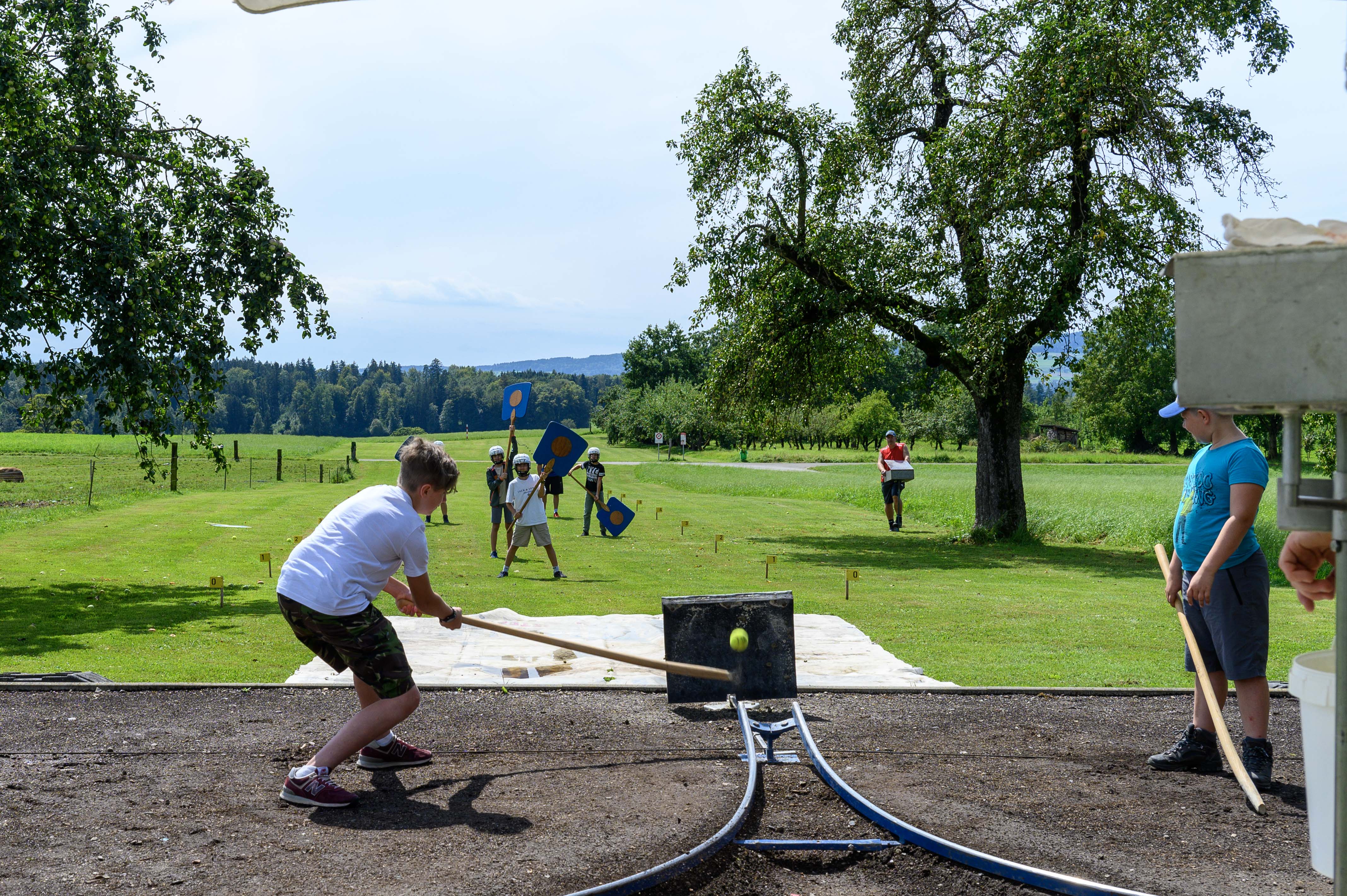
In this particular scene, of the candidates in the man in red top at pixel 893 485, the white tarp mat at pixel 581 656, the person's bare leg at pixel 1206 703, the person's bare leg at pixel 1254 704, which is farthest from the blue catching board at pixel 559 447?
the person's bare leg at pixel 1254 704

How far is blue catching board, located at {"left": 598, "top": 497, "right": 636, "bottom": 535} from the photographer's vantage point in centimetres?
1941

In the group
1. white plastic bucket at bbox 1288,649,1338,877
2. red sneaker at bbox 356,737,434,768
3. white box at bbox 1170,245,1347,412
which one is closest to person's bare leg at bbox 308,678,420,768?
red sneaker at bbox 356,737,434,768

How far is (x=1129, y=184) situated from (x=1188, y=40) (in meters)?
3.14

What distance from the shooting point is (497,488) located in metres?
16.9

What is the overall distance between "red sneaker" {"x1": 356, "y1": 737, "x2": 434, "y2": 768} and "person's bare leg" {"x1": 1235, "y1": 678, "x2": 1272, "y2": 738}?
13.9 ft

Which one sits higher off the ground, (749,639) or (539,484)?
(539,484)

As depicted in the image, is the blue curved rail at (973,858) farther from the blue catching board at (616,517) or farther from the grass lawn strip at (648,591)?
the blue catching board at (616,517)

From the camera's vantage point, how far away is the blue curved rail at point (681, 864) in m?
3.86

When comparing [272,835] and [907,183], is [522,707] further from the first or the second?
[907,183]

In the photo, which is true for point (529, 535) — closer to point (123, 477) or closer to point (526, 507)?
point (526, 507)

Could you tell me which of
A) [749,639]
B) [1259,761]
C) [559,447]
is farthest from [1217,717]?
[559,447]

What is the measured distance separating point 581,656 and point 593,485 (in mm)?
12022

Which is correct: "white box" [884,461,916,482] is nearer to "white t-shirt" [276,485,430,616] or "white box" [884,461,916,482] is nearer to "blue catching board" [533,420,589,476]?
A: "blue catching board" [533,420,589,476]

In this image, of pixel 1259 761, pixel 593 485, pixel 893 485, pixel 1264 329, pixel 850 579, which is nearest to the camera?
pixel 1264 329
